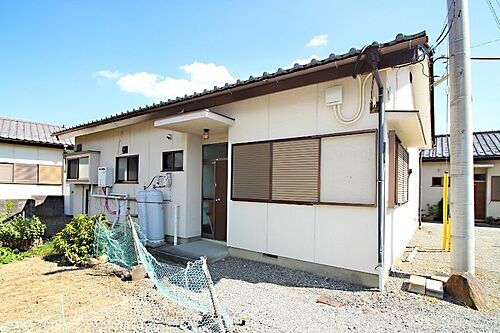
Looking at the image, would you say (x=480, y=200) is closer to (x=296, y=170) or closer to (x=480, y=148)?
(x=480, y=148)

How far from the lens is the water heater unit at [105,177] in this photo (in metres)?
9.23

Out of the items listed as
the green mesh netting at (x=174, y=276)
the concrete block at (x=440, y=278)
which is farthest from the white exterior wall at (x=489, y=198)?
the green mesh netting at (x=174, y=276)

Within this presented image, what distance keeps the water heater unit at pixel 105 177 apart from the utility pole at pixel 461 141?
906 cm

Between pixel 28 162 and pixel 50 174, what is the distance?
108 centimetres

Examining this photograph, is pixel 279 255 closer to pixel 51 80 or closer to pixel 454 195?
pixel 454 195

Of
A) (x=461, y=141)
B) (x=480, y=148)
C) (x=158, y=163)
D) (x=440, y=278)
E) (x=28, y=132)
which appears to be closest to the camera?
(x=461, y=141)

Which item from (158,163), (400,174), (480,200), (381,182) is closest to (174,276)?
(381,182)

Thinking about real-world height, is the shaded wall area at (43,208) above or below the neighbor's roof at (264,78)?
below

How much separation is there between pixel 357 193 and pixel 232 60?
16.1ft

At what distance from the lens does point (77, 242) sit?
5859 millimetres

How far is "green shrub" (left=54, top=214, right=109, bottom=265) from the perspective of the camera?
5672 mm

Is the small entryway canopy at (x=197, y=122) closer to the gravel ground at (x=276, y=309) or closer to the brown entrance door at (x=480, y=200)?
the gravel ground at (x=276, y=309)

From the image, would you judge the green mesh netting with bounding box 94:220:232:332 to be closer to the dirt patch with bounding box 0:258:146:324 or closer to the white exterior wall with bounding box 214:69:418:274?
the dirt patch with bounding box 0:258:146:324

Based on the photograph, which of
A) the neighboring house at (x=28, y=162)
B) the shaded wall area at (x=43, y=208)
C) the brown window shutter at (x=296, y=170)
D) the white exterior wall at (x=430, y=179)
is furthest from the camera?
the white exterior wall at (x=430, y=179)
